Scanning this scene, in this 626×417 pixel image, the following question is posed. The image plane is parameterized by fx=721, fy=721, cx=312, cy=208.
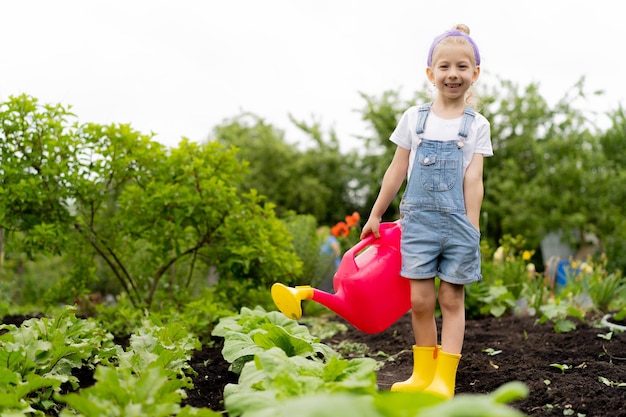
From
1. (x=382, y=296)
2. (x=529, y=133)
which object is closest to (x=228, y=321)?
(x=382, y=296)

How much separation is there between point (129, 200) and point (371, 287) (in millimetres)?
2340

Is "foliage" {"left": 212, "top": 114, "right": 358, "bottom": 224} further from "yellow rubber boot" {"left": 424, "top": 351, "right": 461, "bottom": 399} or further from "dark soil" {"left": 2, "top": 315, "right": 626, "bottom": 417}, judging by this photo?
"yellow rubber boot" {"left": 424, "top": 351, "right": 461, "bottom": 399}

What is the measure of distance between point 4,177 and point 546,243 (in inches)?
480

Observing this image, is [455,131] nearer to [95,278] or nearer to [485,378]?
[485,378]

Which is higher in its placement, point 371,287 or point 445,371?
point 371,287

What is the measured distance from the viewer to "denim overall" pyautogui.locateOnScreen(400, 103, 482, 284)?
2.88 metres

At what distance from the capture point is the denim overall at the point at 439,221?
113 inches

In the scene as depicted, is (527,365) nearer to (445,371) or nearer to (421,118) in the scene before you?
(445,371)

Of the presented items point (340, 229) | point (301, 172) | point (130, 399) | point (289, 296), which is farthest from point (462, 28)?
point (301, 172)

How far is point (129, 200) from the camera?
4.80 m

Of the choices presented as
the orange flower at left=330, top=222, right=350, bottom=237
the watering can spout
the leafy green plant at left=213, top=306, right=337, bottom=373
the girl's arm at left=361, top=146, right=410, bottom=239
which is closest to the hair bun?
the girl's arm at left=361, top=146, right=410, bottom=239

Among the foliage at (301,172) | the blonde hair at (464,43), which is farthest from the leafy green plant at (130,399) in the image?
the foliage at (301,172)

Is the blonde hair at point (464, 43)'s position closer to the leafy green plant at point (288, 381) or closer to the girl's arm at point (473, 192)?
the girl's arm at point (473, 192)

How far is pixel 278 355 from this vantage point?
91.0 inches
